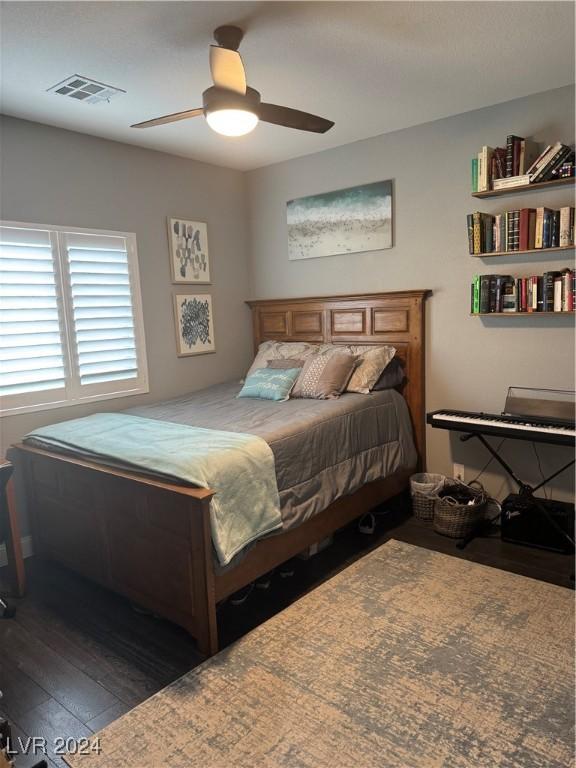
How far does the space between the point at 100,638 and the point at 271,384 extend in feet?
5.94

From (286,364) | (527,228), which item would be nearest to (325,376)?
(286,364)

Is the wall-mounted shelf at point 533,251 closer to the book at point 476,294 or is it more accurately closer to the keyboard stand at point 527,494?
the book at point 476,294

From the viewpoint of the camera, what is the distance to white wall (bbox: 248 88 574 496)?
3133 millimetres

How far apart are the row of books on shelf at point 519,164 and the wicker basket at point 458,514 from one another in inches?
75.2

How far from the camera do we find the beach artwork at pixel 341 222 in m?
3.80

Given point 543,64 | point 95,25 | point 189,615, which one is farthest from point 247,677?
point 543,64

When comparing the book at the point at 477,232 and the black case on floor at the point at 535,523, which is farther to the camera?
the book at the point at 477,232

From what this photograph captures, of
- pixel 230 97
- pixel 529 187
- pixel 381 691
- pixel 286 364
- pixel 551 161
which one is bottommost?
pixel 381 691

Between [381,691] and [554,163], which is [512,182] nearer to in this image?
[554,163]

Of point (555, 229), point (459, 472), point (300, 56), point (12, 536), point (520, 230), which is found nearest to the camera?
point (300, 56)

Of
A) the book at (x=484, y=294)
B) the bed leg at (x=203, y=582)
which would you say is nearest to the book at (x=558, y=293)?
the book at (x=484, y=294)

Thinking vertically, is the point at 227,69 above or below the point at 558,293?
above

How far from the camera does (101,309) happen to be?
11.6 feet

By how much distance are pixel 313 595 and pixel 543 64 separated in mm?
2915
